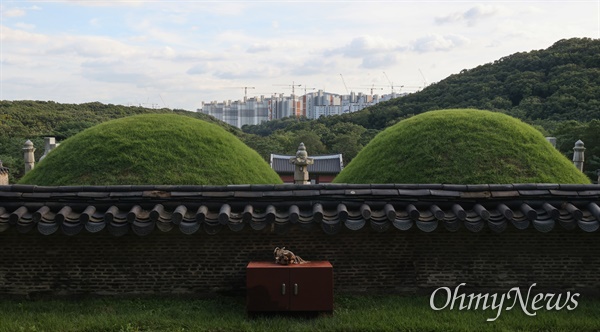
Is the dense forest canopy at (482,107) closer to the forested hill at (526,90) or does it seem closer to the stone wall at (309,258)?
the forested hill at (526,90)

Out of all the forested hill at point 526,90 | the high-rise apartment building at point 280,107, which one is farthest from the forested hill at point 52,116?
the high-rise apartment building at point 280,107

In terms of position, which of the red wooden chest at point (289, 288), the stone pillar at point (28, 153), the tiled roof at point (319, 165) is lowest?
the red wooden chest at point (289, 288)

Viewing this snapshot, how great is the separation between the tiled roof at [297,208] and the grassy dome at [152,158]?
2.72 metres

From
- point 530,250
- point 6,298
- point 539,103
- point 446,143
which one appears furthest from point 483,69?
point 6,298

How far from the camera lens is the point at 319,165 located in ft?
92.7

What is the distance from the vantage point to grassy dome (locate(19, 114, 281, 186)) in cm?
882

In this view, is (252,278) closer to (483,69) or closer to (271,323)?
(271,323)

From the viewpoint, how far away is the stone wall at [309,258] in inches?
243

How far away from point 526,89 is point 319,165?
64.2ft

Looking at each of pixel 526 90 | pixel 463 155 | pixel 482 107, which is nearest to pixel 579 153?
pixel 463 155

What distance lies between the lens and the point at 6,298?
623 cm

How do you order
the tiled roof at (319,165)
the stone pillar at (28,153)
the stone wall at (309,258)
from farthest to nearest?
the tiled roof at (319,165) → the stone pillar at (28,153) → the stone wall at (309,258)

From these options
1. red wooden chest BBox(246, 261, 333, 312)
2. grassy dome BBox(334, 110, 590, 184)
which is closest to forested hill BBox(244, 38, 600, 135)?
grassy dome BBox(334, 110, 590, 184)

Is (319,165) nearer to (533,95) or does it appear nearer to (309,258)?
A: (533,95)
